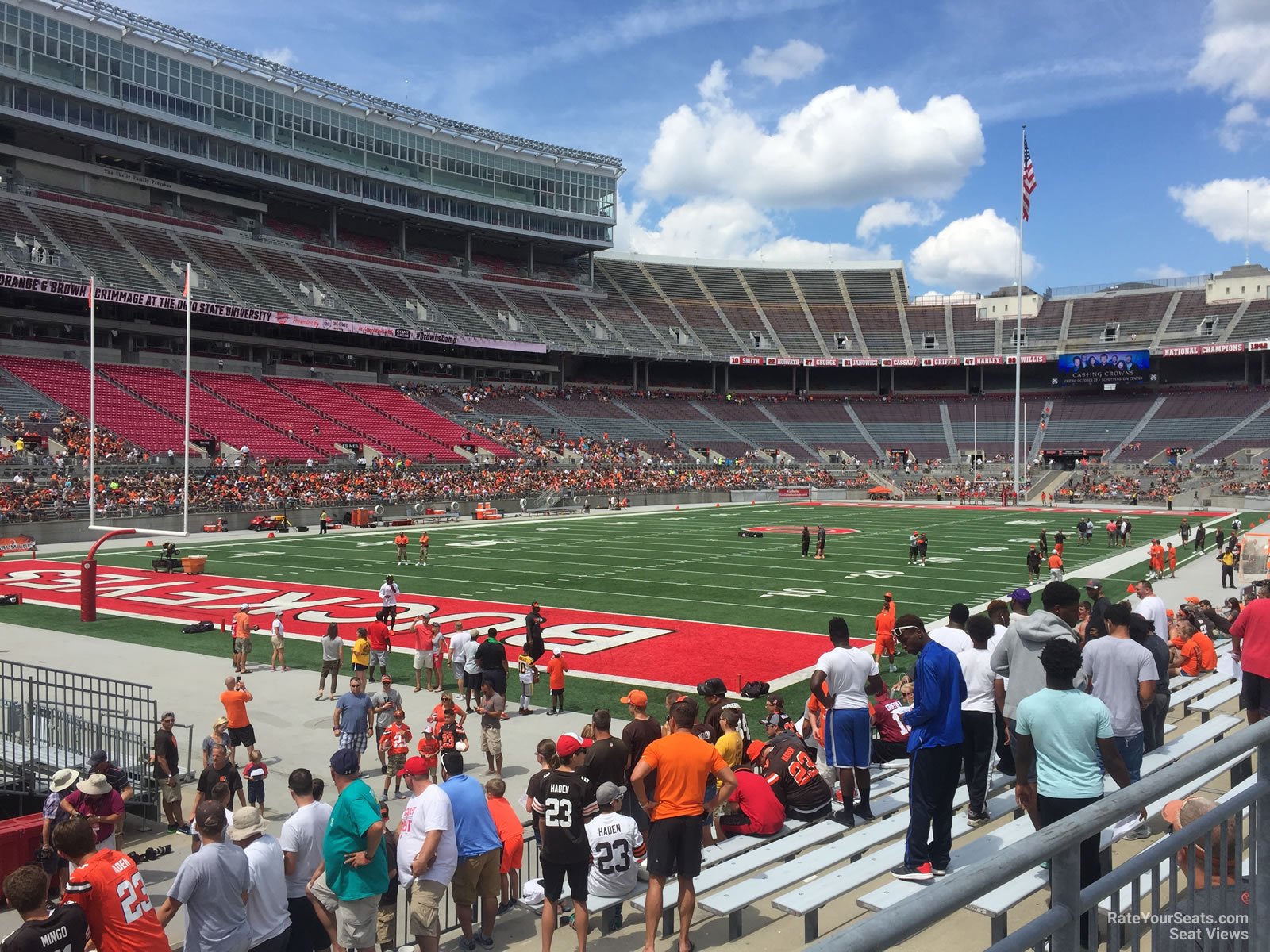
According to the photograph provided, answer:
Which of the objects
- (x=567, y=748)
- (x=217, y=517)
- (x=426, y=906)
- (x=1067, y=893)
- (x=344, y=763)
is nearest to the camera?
(x=1067, y=893)

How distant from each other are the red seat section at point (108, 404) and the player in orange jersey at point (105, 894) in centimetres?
4290

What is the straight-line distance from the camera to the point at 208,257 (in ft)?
193

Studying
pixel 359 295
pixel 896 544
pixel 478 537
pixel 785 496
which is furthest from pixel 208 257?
pixel 896 544

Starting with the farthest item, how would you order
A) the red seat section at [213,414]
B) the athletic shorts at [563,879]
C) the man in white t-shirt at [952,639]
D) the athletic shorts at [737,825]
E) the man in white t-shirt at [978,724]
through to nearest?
the red seat section at [213,414], the athletic shorts at [737,825], the man in white t-shirt at [952,639], the man in white t-shirt at [978,724], the athletic shorts at [563,879]

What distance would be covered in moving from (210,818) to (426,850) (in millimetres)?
1338

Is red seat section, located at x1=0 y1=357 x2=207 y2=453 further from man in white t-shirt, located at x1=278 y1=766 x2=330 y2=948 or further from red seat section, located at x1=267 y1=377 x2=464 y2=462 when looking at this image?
man in white t-shirt, located at x1=278 y1=766 x2=330 y2=948

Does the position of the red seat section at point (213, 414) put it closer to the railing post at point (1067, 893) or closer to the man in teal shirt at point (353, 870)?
the man in teal shirt at point (353, 870)

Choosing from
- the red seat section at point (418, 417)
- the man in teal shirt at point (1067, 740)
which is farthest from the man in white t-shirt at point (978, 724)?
the red seat section at point (418, 417)

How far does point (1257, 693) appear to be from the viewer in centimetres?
794

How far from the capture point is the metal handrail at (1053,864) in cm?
187

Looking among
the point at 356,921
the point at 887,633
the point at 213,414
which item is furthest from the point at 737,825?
the point at 213,414

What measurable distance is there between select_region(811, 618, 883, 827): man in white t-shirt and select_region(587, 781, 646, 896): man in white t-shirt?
195cm

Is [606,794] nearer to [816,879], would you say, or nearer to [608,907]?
[608,907]

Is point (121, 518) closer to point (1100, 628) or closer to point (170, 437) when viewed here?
point (170, 437)
